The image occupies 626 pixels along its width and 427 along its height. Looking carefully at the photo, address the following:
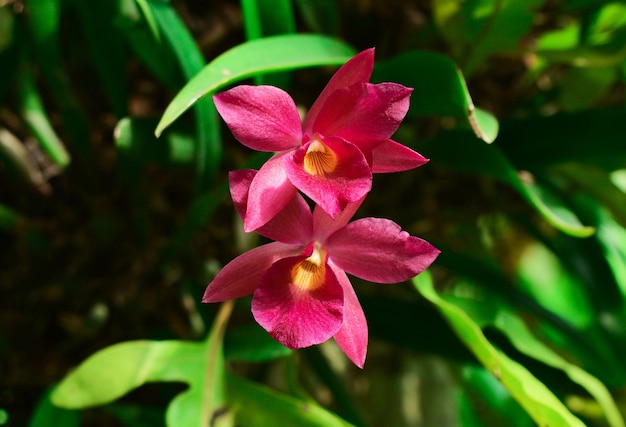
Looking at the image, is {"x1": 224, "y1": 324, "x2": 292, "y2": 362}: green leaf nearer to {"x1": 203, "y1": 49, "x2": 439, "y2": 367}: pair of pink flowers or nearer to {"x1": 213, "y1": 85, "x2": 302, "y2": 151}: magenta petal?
{"x1": 203, "y1": 49, "x2": 439, "y2": 367}: pair of pink flowers

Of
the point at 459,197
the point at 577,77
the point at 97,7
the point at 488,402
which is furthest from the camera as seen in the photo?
the point at 459,197

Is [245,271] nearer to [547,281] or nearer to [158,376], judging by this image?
[158,376]

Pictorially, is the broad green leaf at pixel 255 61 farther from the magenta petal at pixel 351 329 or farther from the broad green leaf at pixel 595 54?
the broad green leaf at pixel 595 54

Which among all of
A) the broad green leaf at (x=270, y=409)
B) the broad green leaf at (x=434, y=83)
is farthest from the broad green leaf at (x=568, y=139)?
the broad green leaf at (x=270, y=409)

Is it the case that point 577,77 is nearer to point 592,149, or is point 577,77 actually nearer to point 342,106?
point 592,149

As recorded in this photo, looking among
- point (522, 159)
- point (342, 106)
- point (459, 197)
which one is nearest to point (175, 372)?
point (342, 106)

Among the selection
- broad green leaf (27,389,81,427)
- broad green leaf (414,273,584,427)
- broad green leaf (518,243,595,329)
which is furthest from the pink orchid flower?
broad green leaf (518,243,595,329)
